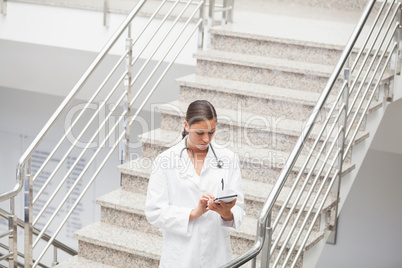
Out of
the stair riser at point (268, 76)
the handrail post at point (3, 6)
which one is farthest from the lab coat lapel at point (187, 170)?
the handrail post at point (3, 6)

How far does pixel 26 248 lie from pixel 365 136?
7.83 feet

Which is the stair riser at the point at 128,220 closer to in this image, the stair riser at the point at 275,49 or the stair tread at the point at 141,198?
the stair tread at the point at 141,198

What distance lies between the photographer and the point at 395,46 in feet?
16.9

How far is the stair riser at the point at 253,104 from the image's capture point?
512 centimetres

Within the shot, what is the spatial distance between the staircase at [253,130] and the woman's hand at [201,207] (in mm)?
970

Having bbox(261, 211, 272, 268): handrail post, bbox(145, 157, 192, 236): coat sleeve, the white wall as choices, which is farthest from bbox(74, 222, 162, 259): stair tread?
the white wall

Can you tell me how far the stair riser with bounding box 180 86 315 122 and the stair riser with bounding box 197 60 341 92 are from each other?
0.27 m

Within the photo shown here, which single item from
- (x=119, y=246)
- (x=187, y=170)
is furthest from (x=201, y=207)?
(x=119, y=246)

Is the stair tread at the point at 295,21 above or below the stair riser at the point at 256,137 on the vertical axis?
above

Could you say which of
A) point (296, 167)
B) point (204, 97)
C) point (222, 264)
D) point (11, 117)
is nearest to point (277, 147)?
point (296, 167)

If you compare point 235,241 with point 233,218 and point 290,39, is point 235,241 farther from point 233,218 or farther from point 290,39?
point 290,39

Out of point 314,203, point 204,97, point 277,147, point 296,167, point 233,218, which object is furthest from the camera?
point 204,97

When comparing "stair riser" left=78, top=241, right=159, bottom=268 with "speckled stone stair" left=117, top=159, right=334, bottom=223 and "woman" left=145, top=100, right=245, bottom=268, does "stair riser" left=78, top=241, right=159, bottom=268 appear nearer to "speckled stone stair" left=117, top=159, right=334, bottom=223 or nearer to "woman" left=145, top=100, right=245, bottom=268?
"speckled stone stair" left=117, top=159, right=334, bottom=223

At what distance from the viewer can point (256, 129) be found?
16.4ft
